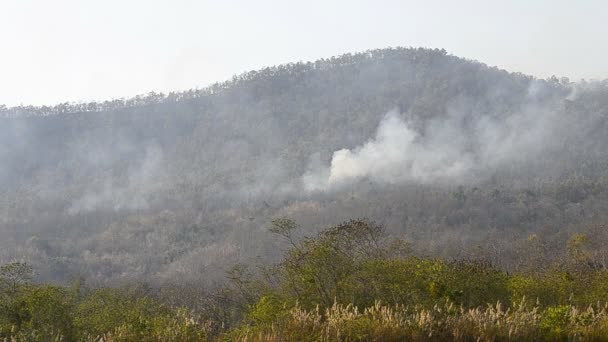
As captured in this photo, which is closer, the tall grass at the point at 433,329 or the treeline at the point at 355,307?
the tall grass at the point at 433,329

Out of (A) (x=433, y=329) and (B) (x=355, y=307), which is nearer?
(A) (x=433, y=329)

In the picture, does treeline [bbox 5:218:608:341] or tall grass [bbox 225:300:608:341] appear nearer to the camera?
tall grass [bbox 225:300:608:341]

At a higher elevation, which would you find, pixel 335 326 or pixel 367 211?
pixel 335 326

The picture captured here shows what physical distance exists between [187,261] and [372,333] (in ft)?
A: 516

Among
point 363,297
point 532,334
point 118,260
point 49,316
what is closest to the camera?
point 532,334

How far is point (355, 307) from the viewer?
35.2 feet

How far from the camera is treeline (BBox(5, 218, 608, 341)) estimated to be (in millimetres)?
10117

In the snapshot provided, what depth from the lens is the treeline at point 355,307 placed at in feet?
33.2

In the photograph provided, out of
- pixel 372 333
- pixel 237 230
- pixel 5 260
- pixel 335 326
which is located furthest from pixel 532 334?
pixel 237 230

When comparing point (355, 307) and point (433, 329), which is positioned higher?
point (355, 307)

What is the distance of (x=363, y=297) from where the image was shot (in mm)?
24516

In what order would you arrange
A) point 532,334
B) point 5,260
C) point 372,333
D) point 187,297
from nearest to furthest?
point 372,333 → point 532,334 → point 187,297 → point 5,260

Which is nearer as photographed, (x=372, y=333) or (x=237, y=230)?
(x=372, y=333)

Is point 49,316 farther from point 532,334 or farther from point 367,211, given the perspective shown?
point 367,211
